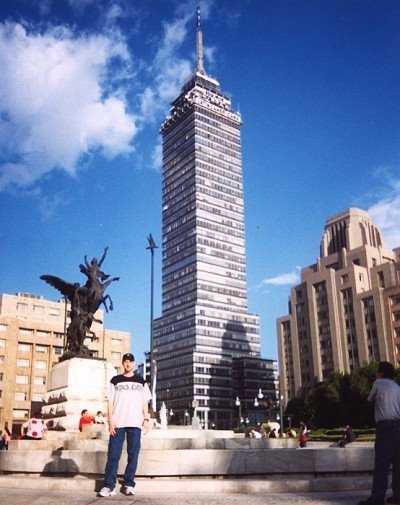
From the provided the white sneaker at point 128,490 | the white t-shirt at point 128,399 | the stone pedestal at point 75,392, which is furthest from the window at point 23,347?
the white sneaker at point 128,490

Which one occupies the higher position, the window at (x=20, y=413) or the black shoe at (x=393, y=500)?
the window at (x=20, y=413)

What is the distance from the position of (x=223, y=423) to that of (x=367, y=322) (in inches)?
1852

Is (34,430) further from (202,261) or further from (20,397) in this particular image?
(202,261)

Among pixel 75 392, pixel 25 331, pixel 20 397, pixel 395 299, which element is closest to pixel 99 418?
pixel 75 392

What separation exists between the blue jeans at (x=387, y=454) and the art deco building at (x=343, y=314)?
260 feet

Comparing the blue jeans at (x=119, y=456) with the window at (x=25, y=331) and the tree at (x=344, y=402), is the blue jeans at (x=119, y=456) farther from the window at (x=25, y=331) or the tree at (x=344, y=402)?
the window at (x=25, y=331)

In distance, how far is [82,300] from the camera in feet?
59.9

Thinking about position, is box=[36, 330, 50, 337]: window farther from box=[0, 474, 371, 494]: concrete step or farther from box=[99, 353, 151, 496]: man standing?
box=[99, 353, 151, 496]: man standing

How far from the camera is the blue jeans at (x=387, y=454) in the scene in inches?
206

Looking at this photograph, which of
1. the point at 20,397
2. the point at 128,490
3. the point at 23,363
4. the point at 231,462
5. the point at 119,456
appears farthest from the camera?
the point at 23,363

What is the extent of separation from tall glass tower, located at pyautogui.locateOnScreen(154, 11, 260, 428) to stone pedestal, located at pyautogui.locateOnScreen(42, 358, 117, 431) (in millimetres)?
95824

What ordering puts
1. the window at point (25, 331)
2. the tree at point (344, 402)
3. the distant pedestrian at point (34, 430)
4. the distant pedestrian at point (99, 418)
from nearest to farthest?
the distant pedestrian at point (34, 430), the distant pedestrian at point (99, 418), the tree at point (344, 402), the window at point (25, 331)

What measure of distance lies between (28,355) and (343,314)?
54.9 m

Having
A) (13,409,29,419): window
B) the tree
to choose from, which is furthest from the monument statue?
(13,409,29,419): window
